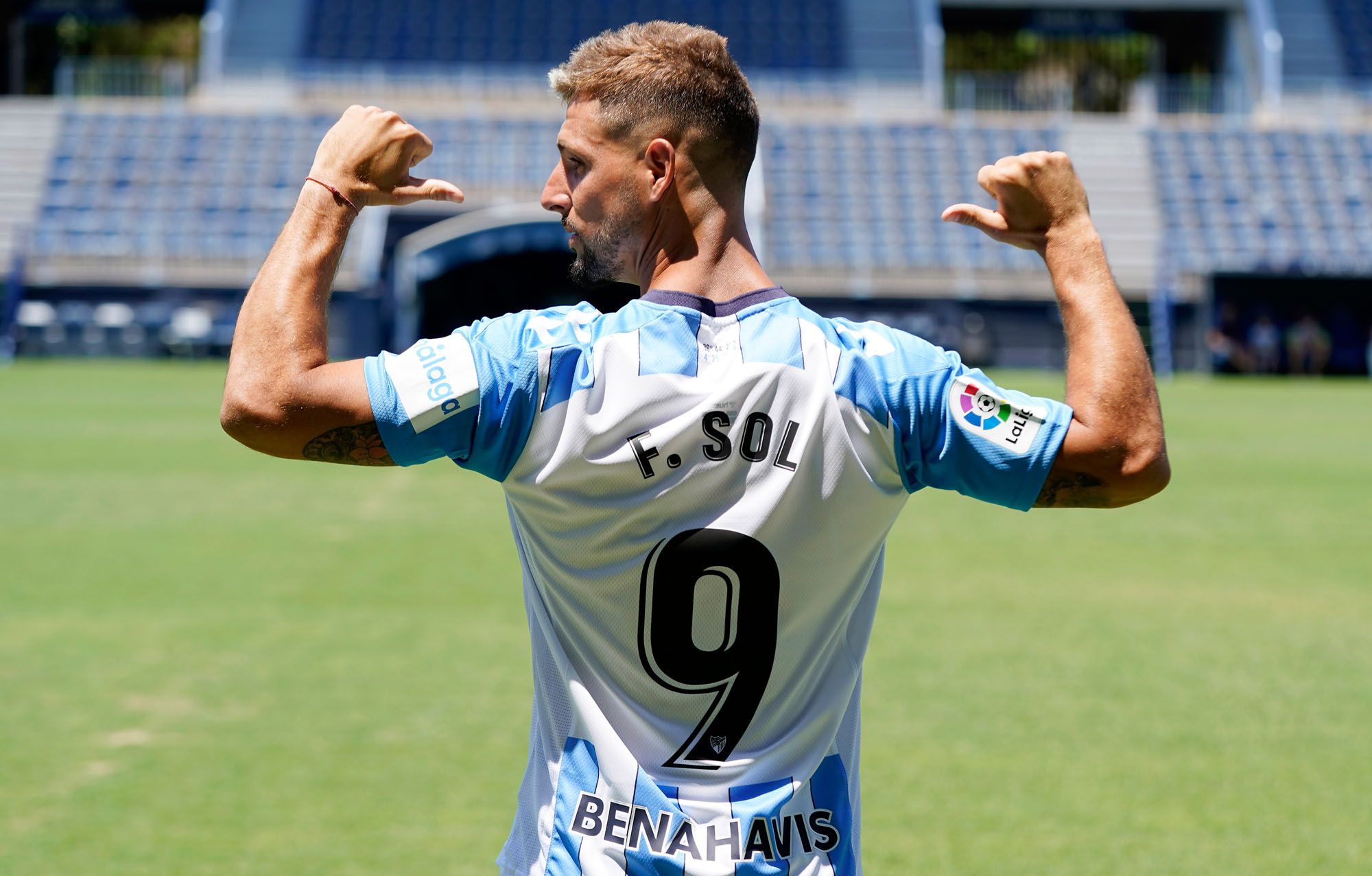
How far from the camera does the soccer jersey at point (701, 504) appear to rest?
6.72ft

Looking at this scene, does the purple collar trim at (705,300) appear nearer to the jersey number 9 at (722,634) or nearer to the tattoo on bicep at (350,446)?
the jersey number 9 at (722,634)

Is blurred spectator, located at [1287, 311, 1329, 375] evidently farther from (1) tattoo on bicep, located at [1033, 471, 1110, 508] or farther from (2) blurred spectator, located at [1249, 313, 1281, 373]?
(1) tattoo on bicep, located at [1033, 471, 1110, 508]

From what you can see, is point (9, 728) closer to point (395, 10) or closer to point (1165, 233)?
point (1165, 233)

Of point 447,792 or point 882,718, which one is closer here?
point 447,792

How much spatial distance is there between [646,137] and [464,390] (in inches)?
17.9

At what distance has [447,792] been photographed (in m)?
5.27

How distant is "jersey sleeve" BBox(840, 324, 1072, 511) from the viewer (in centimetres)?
207

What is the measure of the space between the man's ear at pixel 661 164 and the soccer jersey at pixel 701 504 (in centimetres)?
16

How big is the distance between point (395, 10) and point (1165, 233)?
68.5 ft

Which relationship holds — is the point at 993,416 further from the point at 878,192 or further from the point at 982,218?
the point at 878,192

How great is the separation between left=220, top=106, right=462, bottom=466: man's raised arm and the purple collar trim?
0.40 meters

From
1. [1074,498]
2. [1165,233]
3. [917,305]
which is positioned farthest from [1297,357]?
[1074,498]

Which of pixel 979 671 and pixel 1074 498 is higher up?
pixel 1074 498

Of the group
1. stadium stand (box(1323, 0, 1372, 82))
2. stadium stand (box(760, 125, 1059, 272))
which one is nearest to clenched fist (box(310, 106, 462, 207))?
stadium stand (box(760, 125, 1059, 272))
